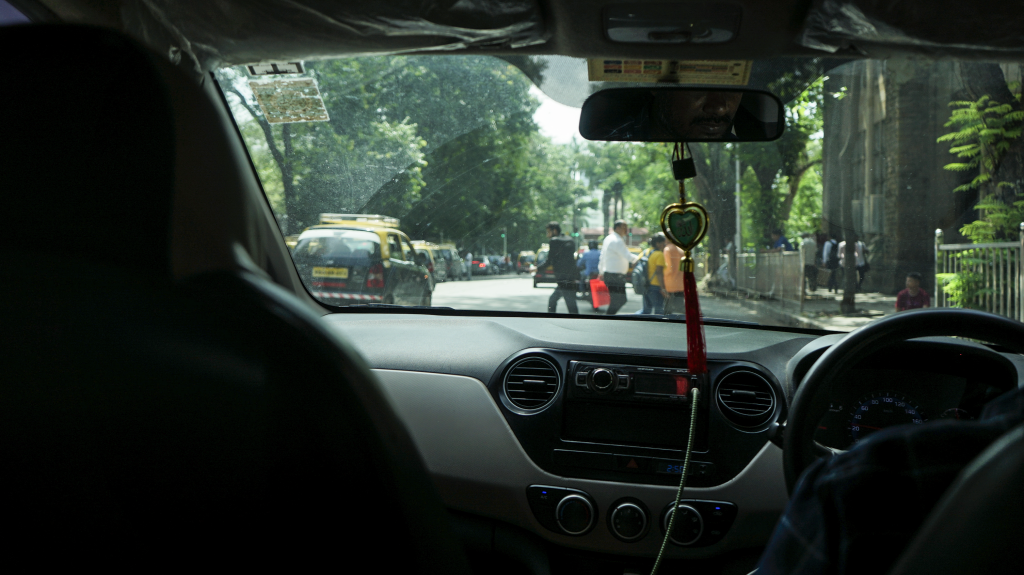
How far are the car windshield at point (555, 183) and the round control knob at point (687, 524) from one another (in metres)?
0.89

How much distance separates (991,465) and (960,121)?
15.5 ft

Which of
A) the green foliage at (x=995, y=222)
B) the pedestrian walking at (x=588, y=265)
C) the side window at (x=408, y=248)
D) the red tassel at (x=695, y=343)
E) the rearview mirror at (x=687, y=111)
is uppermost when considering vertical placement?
the rearview mirror at (x=687, y=111)

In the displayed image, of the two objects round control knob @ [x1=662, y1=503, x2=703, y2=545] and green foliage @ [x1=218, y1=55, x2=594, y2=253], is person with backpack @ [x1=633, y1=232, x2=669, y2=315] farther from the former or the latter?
round control knob @ [x1=662, y1=503, x2=703, y2=545]

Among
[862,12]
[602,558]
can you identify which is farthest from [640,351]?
[862,12]

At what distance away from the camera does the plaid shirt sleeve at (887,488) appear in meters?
0.73

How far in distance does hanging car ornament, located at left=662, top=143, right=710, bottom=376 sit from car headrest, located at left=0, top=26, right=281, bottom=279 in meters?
1.84

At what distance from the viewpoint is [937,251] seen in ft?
13.7

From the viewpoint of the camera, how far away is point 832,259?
4371 mm

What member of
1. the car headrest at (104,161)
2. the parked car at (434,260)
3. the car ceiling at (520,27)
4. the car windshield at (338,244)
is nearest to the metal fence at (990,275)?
the car ceiling at (520,27)

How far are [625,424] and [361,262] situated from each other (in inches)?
63.2

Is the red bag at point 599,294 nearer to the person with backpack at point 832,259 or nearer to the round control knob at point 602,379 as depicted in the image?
the round control knob at point 602,379

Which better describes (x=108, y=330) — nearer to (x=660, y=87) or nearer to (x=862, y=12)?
(x=660, y=87)

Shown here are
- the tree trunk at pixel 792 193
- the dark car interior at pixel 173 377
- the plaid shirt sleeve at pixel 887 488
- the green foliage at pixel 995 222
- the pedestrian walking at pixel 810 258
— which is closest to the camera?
the plaid shirt sleeve at pixel 887 488

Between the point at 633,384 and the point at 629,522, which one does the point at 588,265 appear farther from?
the point at 629,522
